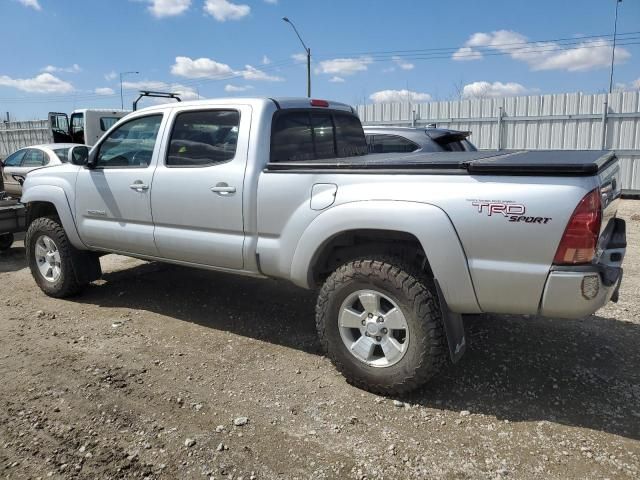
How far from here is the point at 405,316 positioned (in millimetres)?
3393

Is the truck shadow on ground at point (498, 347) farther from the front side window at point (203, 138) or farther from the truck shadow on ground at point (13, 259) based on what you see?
the truck shadow on ground at point (13, 259)

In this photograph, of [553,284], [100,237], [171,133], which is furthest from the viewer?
[100,237]

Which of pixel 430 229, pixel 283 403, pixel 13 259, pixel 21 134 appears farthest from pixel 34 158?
pixel 21 134

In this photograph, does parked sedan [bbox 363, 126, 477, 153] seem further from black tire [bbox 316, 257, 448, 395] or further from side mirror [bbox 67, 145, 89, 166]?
black tire [bbox 316, 257, 448, 395]

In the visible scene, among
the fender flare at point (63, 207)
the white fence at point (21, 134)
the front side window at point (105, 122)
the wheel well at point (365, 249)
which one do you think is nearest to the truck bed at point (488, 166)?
the wheel well at point (365, 249)

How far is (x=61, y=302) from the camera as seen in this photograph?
18.8ft

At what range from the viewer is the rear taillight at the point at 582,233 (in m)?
2.78

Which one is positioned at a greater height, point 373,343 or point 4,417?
point 373,343

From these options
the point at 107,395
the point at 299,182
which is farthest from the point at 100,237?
the point at 299,182

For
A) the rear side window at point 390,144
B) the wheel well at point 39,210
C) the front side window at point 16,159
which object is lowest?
the wheel well at point 39,210

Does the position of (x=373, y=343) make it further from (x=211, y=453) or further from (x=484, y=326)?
(x=484, y=326)

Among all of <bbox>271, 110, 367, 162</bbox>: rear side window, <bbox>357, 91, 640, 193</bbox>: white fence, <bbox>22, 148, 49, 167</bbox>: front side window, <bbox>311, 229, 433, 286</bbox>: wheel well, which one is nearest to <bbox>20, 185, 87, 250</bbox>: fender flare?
<bbox>271, 110, 367, 162</bbox>: rear side window

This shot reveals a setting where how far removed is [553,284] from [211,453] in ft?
6.91

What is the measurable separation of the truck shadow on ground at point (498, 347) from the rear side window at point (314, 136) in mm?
Answer: 1570
